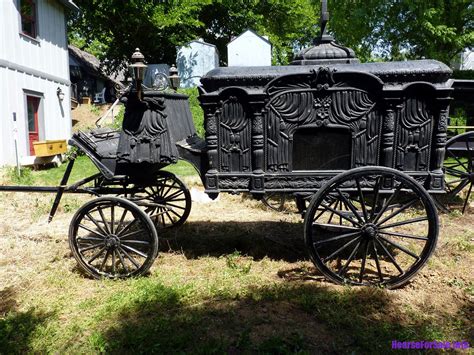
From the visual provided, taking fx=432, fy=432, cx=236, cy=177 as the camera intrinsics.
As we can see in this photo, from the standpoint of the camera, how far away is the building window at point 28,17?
12547mm

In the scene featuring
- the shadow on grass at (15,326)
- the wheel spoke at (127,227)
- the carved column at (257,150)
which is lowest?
the shadow on grass at (15,326)

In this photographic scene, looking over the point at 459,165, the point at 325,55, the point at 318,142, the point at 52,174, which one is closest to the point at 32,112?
the point at 52,174

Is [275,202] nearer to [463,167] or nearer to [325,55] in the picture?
[463,167]

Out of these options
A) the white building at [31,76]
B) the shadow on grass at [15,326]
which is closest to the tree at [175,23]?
the white building at [31,76]

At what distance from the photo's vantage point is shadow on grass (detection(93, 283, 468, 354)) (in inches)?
123

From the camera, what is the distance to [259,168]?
4.17 metres

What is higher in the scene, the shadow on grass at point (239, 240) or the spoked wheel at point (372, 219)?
the spoked wheel at point (372, 219)

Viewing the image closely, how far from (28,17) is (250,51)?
9.95 meters

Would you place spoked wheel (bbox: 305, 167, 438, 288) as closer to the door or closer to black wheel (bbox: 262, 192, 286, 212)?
black wheel (bbox: 262, 192, 286, 212)

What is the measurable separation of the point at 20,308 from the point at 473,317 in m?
3.86

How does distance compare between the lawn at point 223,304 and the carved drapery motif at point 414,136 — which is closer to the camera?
the lawn at point 223,304

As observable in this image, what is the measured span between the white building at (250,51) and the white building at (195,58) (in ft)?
5.49

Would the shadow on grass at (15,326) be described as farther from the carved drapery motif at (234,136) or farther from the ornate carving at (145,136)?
the carved drapery motif at (234,136)

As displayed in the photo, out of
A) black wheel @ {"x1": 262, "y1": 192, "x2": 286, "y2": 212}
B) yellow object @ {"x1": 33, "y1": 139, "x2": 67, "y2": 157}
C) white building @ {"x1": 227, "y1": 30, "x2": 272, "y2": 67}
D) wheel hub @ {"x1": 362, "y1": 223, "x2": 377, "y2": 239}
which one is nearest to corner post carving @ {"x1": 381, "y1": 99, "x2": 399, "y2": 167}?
wheel hub @ {"x1": 362, "y1": 223, "x2": 377, "y2": 239}
